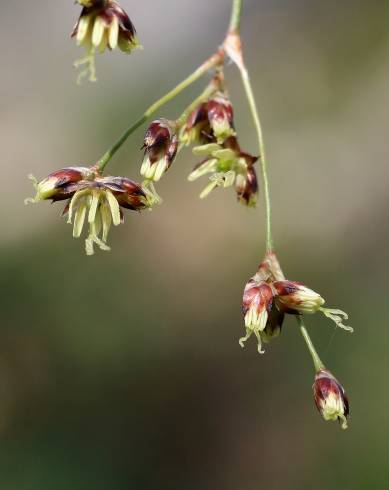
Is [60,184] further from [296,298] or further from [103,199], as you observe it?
[296,298]

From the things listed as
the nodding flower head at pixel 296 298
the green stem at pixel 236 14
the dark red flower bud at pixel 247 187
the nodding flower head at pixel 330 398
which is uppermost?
the green stem at pixel 236 14

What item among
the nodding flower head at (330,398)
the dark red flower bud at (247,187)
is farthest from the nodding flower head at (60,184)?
the nodding flower head at (330,398)

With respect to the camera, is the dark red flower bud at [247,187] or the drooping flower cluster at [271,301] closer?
the drooping flower cluster at [271,301]

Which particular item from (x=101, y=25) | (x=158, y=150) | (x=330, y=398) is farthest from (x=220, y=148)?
(x=330, y=398)

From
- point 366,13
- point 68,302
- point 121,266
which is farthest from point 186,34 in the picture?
point 68,302

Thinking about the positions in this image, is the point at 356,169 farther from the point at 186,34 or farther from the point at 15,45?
the point at 15,45

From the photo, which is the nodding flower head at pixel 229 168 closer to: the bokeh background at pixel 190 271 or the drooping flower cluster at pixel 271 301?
the drooping flower cluster at pixel 271 301
